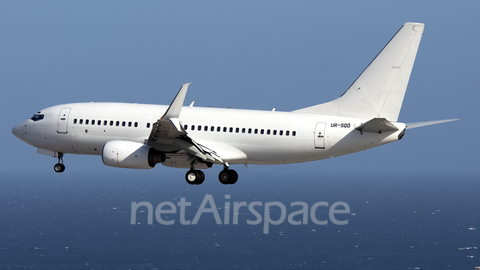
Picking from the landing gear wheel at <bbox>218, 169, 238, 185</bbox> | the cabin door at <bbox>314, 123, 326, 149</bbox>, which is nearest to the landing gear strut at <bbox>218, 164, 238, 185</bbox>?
the landing gear wheel at <bbox>218, 169, 238, 185</bbox>

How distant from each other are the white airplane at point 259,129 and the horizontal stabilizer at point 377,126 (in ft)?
0.22

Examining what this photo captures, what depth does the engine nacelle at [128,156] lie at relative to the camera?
38.4 meters

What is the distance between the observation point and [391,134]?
38.0 meters

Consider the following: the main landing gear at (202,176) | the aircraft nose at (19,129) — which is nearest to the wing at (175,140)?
the main landing gear at (202,176)

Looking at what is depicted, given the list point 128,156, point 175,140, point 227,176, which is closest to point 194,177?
point 227,176

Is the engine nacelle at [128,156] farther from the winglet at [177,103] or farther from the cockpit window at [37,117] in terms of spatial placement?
the cockpit window at [37,117]

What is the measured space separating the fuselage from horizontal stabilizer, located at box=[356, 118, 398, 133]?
0.38 meters

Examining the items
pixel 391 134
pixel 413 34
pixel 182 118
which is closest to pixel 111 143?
pixel 182 118

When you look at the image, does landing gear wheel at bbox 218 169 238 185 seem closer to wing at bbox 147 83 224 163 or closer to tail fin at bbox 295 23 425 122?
wing at bbox 147 83 224 163

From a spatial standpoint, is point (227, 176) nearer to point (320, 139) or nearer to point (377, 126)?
point (320, 139)

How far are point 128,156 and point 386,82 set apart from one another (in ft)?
61.5

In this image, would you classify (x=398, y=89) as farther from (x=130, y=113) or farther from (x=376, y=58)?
(x=130, y=113)

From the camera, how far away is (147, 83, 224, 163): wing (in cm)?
3572

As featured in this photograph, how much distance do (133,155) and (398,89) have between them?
1899 centimetres
